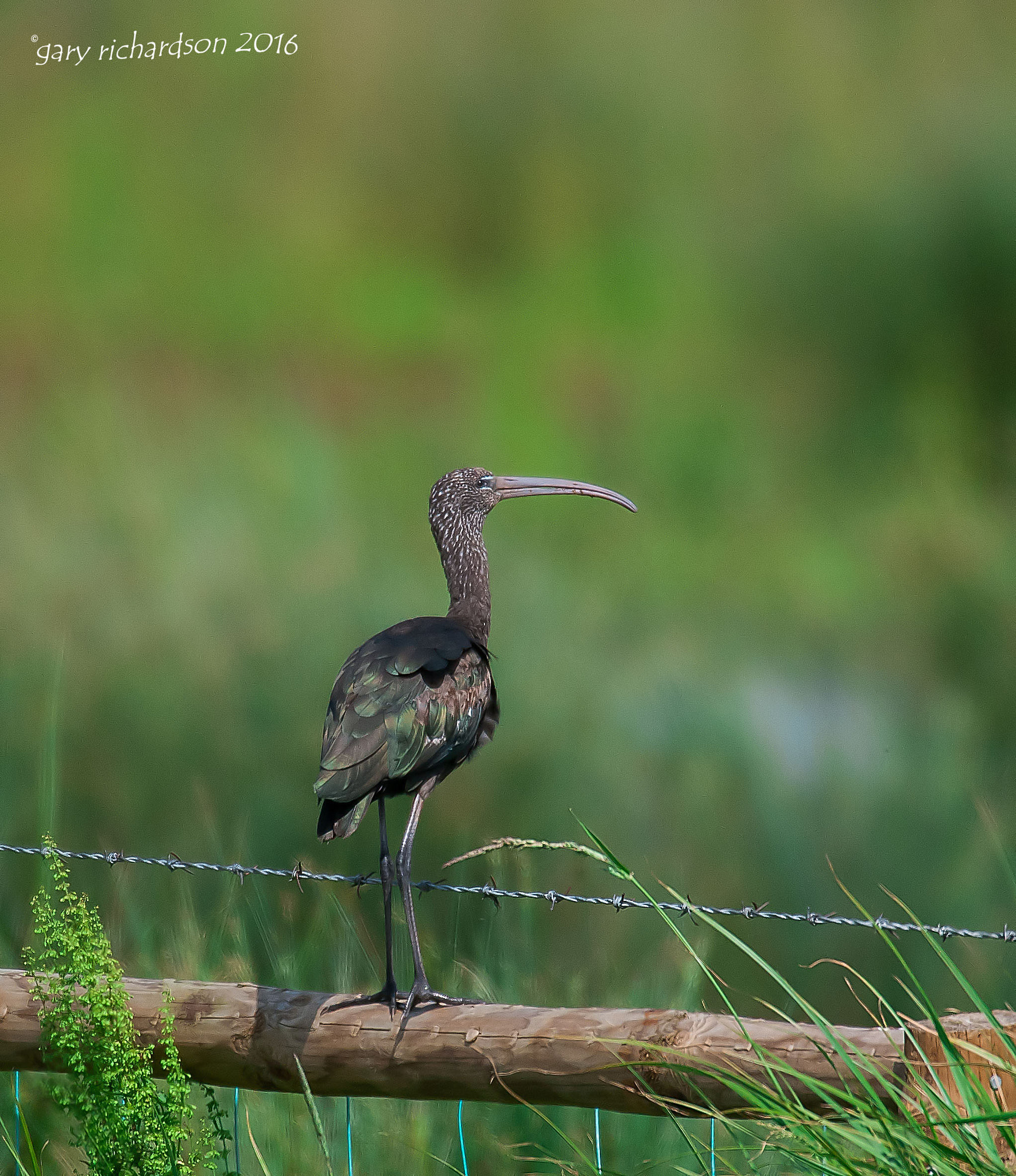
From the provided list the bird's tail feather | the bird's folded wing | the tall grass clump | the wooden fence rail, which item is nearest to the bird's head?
the bird's folded wing

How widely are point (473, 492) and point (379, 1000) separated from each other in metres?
1.57

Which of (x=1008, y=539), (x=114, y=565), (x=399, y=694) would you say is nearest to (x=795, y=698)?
(x=1008, y=539)

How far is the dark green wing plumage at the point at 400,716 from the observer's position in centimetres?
263

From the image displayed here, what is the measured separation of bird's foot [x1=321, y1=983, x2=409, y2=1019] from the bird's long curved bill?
1.47 metres

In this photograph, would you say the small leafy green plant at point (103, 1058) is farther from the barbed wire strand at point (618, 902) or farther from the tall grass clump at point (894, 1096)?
the tall grass clump at point (894, 1096)

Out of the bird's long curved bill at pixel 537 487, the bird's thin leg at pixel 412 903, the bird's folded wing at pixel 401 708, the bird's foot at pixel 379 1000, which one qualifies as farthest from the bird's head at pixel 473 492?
the bird's foot at pixel 379 1000

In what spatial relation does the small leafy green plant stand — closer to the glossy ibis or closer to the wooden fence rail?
the wooden fence rail

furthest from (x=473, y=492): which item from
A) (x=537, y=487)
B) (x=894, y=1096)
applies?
(x=894, y=1096)

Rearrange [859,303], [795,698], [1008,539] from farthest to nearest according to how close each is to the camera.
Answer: [859,303] → [1008,539] → [795,698]

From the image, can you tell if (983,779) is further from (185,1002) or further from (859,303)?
(185,1002)

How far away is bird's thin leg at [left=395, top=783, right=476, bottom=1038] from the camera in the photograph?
252cm

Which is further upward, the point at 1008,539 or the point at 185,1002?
the point at 1008,539

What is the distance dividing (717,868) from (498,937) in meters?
2.96

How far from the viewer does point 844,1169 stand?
4.86ft
